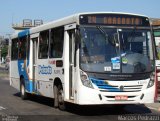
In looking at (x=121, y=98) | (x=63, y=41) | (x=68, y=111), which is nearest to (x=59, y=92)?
(x=68, y=111)

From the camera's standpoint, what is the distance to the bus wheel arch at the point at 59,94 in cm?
1465

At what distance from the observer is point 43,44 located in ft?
54.7

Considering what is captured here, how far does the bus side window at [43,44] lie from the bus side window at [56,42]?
1.84ft

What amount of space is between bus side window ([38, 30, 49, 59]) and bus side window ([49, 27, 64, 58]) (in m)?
0.56

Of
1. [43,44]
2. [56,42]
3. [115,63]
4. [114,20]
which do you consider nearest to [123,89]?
[115,63]

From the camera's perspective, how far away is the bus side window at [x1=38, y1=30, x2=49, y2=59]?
16.3m

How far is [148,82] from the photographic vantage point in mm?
13297

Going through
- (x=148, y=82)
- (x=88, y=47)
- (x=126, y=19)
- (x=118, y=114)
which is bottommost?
(x=118, y=114)

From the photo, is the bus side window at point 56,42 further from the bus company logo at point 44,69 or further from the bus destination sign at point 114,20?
the bus destination sign at point 114,20

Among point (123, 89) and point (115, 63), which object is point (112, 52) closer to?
point (115, 63)

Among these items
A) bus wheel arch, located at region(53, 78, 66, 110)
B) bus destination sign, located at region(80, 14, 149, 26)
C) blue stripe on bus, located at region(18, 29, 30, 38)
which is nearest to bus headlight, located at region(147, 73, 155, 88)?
bus destination sign, located at region(80, 14, 149, 26)

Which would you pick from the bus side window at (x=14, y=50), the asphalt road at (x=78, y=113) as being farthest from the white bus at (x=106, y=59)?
the bus side window at (x=14, y=50)

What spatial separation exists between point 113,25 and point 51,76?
132 inches

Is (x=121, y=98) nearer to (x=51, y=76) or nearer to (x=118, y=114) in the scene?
(x=118, y=114)
